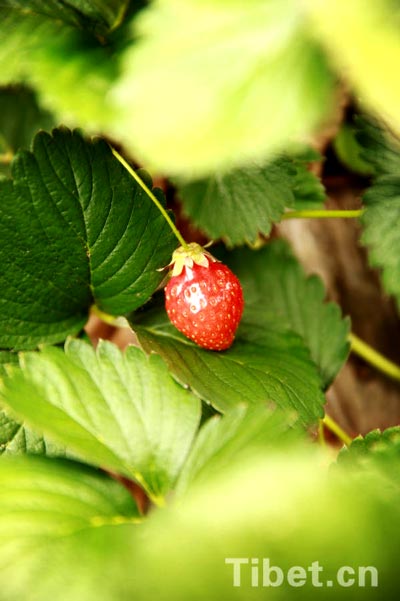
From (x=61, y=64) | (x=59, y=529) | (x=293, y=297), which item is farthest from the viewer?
(x=293, y=297)

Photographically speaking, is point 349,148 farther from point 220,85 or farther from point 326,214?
point 220,85

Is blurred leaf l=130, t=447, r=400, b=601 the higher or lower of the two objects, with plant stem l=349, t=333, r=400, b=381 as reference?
higher

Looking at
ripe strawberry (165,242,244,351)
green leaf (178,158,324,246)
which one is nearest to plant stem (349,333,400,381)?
green leaf (178,158,324,246)

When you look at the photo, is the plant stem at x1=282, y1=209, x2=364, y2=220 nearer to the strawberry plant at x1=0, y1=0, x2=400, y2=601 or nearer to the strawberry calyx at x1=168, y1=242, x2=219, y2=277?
the strawberry plant at x1=0, y1=0, x2=400, y2=601

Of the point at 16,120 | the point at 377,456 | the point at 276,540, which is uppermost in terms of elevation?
the point at 16,120

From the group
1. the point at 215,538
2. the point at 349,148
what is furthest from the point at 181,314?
the point at 349,148

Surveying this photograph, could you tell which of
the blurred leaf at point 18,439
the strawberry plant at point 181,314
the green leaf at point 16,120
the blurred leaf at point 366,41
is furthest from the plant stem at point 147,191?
the green leaf at point 16,120
